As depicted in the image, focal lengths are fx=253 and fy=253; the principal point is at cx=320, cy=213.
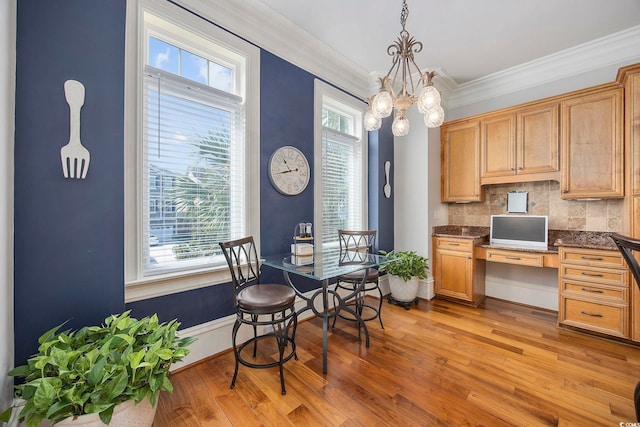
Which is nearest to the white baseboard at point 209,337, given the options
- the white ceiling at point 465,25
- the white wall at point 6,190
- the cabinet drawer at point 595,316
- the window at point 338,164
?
the white wall at point 6,190

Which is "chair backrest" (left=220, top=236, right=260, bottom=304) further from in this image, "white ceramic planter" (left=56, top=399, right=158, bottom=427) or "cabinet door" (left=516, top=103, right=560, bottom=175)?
"cabinet door" (left=516, top=103, right=560, bottom=175)

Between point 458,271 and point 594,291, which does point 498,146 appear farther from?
point 594,291

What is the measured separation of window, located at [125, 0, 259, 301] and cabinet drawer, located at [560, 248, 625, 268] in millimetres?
3179

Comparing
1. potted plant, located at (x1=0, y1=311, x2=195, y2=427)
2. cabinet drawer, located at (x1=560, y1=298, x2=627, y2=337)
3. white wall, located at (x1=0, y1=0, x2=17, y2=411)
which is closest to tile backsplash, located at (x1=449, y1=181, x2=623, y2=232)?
cabinet drawer, located at (x1=560, y1=298, x2=627, y2=337)

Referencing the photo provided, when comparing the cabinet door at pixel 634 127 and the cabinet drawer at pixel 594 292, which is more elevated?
the cabinet door at pixel 634 127

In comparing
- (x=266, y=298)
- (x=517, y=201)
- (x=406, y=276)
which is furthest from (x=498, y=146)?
(x=266, y=298)

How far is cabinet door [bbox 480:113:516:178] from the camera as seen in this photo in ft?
10.4

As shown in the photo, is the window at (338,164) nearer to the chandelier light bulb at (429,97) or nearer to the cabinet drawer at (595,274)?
the chandelier light bulb at (429,97)

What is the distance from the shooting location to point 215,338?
2.15 meters

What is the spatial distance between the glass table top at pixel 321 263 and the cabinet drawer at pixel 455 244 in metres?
1.52

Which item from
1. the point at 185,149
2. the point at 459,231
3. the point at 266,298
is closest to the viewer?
the point at 266,298

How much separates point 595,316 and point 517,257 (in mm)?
785

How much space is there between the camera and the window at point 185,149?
5.90ft

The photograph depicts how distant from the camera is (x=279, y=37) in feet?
8.35
